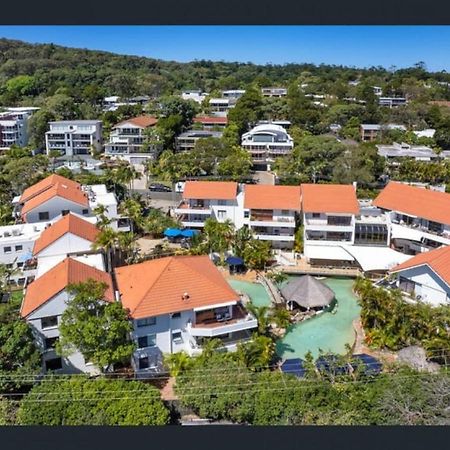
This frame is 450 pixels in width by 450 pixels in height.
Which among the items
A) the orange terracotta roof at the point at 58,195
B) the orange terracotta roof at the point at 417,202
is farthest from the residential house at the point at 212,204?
the orange terracotta roof at the point at 417,202

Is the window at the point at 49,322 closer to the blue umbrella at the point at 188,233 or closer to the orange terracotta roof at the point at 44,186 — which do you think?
the blue umbrella at the point at 188,233

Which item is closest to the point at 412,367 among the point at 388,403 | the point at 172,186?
the point at 388,403

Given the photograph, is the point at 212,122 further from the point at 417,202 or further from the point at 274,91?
the point at 417,202

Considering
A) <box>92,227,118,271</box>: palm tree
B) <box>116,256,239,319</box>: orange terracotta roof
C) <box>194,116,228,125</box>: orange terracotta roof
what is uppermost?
<box>194,116,228,125</box>: orange terracotta roof

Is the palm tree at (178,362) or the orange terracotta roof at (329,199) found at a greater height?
the orange terracotta roof at (329,199)

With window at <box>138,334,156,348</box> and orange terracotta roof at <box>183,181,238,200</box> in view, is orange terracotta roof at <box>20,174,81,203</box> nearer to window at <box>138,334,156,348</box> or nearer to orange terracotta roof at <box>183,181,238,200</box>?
orange terracotta roof at <box>183,181,238,200</box>

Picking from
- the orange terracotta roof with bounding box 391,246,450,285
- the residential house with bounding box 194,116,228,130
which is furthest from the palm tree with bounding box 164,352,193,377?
the residential house with bounding box 194,116,228,130
